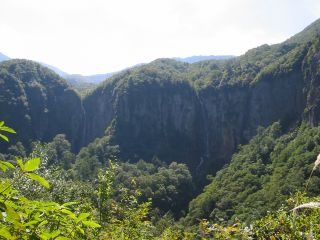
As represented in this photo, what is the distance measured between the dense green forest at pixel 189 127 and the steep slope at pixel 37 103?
372 mm

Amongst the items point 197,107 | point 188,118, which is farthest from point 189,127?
point 197,107

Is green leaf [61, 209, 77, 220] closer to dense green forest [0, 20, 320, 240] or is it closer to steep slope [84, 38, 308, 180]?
dense green forest [0, 20, 320, 240]

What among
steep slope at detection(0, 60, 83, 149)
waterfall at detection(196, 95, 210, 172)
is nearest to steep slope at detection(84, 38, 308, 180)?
waterfall at detection(196, 95, 210, 172)

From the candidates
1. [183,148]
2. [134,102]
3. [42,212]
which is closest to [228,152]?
[183,148]

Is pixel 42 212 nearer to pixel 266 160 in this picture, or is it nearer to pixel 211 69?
pixel 266 160

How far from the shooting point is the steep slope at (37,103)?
511ft

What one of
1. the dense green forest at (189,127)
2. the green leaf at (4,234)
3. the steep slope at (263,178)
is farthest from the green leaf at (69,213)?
the steep slope at (263,178)

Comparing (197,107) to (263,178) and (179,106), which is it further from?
(263,178)

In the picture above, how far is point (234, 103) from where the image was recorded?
481 feet

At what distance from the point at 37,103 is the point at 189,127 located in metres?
56.8

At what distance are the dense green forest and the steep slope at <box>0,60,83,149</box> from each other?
0.37m

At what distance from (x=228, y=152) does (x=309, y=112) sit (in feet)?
114

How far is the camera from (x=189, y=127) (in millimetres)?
153125

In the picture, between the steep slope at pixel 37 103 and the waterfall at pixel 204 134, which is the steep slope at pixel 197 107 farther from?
the steep slope at pixel 37 103
